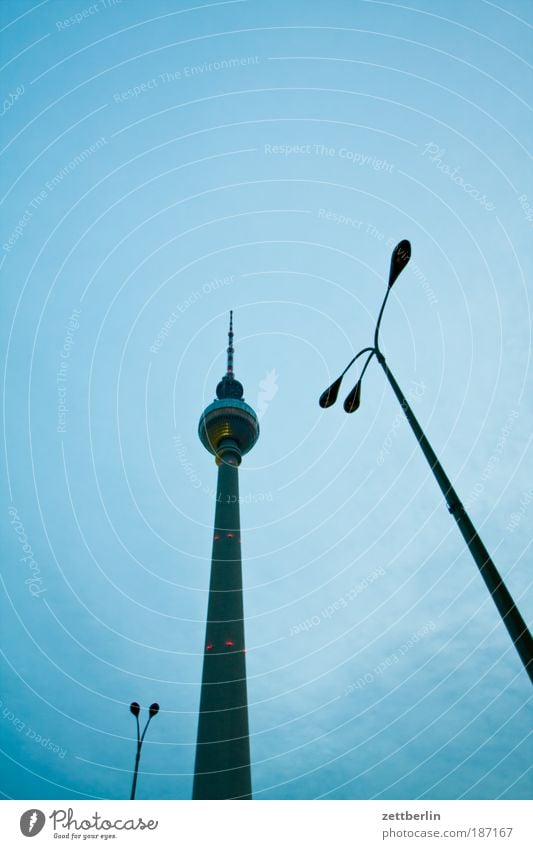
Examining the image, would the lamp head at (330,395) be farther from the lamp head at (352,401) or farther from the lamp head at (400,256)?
the lamp head at (400,256)

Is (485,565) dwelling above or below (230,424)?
below

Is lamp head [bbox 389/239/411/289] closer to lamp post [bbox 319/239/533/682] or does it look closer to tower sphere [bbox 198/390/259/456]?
lamp post [bbox 319/239/533/682]

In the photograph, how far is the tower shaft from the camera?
124 ft

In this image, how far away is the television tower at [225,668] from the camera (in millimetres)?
37938

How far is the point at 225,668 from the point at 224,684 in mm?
1411

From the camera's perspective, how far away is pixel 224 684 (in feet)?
143

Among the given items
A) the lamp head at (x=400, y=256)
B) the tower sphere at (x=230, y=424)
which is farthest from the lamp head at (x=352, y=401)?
the tower sphere at (x=230, y=424)

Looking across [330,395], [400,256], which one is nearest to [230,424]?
[330,395]

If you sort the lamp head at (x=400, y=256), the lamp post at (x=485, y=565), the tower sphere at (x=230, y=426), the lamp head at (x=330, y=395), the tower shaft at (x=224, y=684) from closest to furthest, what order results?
the lamp post at (x=485, y=565)
the lamp head at (x=400, y=256)
the lamp head at (x=330, y=395)
the tower shaft at (x=224, y=684)
the tower sphere at (x=230, y=426)

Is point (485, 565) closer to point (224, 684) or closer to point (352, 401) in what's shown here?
point (352, 401)

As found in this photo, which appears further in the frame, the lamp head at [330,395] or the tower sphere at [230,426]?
the tower sphere at [230,426]

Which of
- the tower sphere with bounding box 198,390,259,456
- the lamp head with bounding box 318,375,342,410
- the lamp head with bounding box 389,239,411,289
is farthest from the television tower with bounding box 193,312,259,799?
the lamp head with bounding box 389,239,411,289

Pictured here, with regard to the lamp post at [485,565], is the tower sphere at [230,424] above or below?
above

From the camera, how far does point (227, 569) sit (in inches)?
2083
